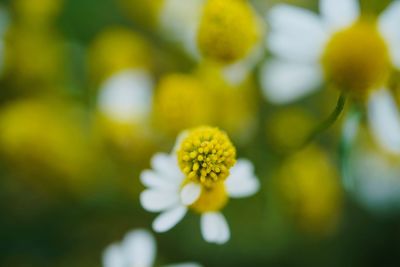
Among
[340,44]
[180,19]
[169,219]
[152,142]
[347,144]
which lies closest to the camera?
[169,219]

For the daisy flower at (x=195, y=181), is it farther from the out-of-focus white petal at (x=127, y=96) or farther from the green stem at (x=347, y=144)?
the out-of-focus white petal at (x=127, y=96)

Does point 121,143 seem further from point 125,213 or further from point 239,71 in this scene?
point 239,71

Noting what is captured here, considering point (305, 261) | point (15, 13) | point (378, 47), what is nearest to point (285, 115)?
point (305, 261)

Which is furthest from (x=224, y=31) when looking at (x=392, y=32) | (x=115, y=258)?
(x=115, y=258)

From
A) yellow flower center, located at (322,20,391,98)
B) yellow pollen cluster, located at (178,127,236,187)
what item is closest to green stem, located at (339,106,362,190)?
yellow flower center, located at (322,20,391,98)

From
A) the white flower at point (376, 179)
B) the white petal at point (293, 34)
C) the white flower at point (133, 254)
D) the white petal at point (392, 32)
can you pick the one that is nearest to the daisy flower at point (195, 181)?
the white flower at point (133, 254)

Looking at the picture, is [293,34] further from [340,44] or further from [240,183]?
[240,183]
